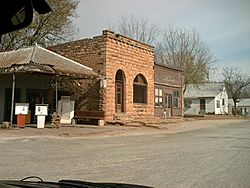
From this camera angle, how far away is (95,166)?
8672 mm

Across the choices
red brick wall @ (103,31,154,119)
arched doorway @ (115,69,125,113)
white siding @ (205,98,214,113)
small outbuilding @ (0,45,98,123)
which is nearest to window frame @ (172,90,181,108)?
red brick wall @ (103,31,154,119)

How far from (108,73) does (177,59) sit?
83.5ft

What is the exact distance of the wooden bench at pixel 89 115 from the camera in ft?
74.2

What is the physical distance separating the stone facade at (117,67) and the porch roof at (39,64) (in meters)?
1.25

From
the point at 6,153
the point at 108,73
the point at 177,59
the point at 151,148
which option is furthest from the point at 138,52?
the point at 177,59

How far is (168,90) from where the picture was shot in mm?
33625

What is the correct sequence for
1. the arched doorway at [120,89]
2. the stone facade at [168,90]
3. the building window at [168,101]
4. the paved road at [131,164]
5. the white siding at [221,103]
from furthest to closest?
the white siding at [221,103], the building window at [168,101], the stone facade at [168,90], the arched doorway at [120,89], the paved road at [131,164]

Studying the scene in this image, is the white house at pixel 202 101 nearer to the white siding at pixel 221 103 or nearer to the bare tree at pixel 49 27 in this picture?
the white siding at pixel 221 103

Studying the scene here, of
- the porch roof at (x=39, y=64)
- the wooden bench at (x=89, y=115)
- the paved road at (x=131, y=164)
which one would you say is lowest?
the paved road at (x=131, y=164)

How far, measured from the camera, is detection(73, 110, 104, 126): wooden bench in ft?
74.2

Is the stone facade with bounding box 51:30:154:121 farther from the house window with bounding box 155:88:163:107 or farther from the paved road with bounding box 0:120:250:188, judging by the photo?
the paved road with bounding box 0:120:250:188

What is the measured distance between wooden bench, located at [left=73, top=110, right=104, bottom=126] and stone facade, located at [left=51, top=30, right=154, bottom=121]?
497 mm

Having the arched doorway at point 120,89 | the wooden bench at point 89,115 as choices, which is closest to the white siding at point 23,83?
the wooden bench at point 89,115

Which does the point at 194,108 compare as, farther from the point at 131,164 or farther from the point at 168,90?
the point at 131,164
